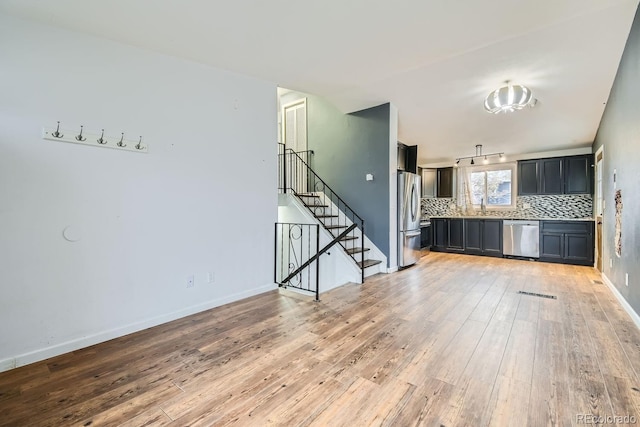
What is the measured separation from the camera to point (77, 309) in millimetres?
2436

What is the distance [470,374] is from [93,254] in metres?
3.16

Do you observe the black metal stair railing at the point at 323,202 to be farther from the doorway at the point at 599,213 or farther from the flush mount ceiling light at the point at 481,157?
the doorway at the point at 599,213

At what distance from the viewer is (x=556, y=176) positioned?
6.19 meters

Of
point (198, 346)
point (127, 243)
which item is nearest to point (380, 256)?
point (198, 346)

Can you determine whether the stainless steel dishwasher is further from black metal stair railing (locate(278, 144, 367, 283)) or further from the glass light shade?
black metal stair railing (locate(278, 144, 367, 283))

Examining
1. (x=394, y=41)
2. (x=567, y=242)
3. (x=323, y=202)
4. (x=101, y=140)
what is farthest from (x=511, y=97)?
(x=101, y=140)

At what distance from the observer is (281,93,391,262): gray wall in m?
4.97

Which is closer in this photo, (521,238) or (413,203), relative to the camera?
(413,203)

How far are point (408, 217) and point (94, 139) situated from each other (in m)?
4.60

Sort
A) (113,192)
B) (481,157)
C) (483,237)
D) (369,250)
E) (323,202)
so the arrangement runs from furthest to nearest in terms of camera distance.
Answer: (481,157) < (483,237) < (323,202) < (369,250) < (113,192)

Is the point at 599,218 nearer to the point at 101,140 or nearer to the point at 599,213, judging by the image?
the point at 599,213

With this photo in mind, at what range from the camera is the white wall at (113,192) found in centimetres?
Result: 220

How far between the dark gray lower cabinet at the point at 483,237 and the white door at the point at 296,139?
4.06 metres

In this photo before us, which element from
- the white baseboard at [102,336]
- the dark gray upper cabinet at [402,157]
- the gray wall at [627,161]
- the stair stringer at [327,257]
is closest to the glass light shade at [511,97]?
the gray wall at [627,161]
